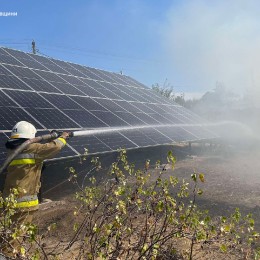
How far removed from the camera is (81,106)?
10.6 m

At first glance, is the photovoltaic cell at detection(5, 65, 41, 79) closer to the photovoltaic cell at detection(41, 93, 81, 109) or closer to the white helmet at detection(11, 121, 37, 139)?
A: the photovoltaic cell at detection(41, 93, 81, 109)

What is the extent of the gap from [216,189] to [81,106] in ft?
16.3

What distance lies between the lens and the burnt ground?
726cm

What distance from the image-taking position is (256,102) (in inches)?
1387

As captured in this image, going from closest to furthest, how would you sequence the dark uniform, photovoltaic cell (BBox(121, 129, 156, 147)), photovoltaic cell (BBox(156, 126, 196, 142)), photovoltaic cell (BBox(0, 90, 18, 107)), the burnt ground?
the dark uniform < the burnt ground < photovoltaic cell (BBox(0, 90, 18, 107)) < photovoltaic cell (BBox(121, 129, 156, 147)) < photovoltaic cell (BBox(156, 126, 196, 142))

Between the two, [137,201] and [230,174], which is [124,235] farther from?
[230,174]

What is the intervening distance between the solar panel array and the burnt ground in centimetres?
136

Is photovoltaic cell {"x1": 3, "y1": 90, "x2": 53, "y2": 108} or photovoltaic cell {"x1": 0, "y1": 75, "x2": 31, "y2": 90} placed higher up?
photovoltaic cell {"x1": 0, "y1": 75, "x2": 31, "y2": 90}

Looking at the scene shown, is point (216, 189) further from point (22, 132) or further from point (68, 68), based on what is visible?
point (68, 68)

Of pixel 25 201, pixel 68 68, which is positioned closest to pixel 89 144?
pixel 25 201

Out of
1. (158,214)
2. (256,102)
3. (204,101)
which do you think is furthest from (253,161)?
(204,101)

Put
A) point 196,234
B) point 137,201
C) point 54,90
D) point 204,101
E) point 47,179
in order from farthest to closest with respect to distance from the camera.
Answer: point 204,101
point 54,90
point 47,179
point 137,201
point 196,234

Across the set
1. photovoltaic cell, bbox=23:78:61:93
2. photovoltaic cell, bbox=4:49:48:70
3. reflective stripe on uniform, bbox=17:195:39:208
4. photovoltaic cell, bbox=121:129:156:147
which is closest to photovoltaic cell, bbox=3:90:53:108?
photovoltaic cell, bbox=23:78:61:93

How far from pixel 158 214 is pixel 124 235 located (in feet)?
1.29
